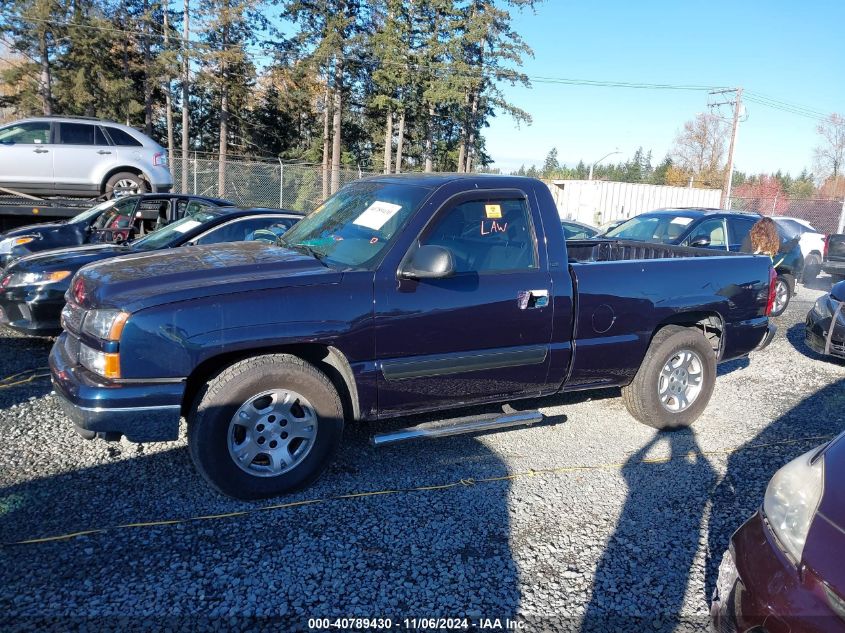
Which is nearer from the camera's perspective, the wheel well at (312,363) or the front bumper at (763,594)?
the front bumper at (763,594)

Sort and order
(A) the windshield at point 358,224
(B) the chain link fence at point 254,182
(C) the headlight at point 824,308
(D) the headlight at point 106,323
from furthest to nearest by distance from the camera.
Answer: (B) the chain link fence at point 254,182, (C) the headlight at point 824,308, (A) the windshield at point 358,224, (D) the headlight at point 106,323

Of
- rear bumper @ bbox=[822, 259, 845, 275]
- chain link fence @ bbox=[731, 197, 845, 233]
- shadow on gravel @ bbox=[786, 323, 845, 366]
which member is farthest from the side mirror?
chain link fence @ bbox=[731, 197, 845, 233]

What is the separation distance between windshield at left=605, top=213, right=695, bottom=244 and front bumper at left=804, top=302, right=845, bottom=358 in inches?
99.0

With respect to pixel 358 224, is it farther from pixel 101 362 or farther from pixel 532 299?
pixel 101 362

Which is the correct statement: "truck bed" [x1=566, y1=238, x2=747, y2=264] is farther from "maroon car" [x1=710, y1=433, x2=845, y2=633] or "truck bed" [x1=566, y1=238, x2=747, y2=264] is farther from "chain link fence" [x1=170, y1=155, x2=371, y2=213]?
"chain link fence" [x1=170, y1=155, x2=371, y2=213]

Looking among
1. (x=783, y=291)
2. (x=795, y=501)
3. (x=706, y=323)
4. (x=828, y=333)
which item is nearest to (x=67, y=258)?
Result: (x=706, y=323)

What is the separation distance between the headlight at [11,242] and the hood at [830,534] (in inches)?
360

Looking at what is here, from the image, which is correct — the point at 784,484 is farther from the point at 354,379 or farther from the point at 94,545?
the point at 94,545

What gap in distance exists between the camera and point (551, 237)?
4316mm

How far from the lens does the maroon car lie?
1983 millimetres

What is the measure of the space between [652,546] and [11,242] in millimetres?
8595

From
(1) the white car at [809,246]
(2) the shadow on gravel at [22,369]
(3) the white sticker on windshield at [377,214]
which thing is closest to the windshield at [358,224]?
(3) the white sticker on windshield at [377,214]

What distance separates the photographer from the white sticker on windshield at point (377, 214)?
4.09 meters

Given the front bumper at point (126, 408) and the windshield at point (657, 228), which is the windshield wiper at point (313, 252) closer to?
the front bumper at point (126, 408)
